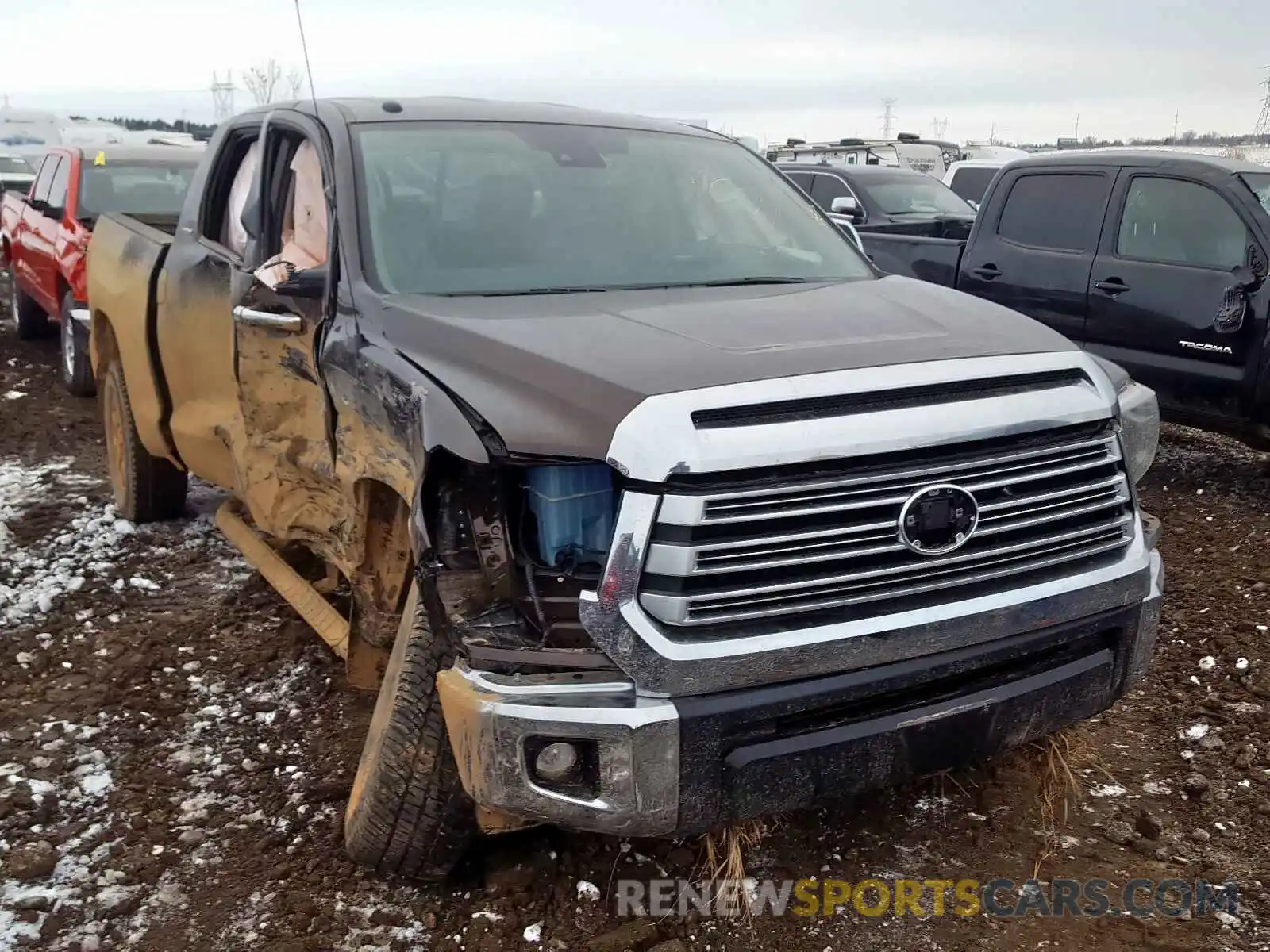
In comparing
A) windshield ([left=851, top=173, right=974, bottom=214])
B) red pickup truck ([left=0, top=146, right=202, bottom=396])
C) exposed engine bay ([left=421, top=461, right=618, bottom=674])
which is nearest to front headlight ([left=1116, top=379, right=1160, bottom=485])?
exposed engine bay ([left=421, top=461, right=618, bottom=674])

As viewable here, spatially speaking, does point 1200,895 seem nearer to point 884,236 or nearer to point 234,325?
point 234,325

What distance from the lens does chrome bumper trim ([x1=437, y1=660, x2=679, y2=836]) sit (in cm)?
217

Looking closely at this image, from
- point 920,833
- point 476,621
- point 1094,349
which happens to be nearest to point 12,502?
point 476,621

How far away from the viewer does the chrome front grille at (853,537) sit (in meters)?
2.17

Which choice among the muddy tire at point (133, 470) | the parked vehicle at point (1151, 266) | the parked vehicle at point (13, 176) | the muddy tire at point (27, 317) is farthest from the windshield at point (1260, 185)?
the parked vehicle at point (13, 176)

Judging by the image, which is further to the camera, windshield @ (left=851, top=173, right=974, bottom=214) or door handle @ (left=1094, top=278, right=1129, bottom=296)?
windshield @ (left=851, top=173, right=974, bottom=214)

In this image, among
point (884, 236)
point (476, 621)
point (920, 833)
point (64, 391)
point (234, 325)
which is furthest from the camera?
point (64, 391)

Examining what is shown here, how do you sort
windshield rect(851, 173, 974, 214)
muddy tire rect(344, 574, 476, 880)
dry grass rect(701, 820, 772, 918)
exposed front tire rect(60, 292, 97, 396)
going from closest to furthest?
muddy tire rect(344, 574, 476, 880), dry grass rect(701, 820, 772, 918), exposed front tire rect(60, 292, 97, 396), windshield rect(851, 173, 974, 214)

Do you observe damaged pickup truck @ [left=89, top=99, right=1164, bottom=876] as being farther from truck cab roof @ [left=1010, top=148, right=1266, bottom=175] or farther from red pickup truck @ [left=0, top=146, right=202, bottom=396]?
red pickup truck @ [left=0, top=146, right=202, bottom=396]

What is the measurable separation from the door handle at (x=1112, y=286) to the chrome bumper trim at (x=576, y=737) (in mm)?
5222

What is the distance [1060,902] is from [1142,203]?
4.95m

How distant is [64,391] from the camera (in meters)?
8.53

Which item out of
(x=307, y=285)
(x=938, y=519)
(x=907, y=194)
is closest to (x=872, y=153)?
(x=907, y=194)

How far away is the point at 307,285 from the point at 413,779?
143cm
